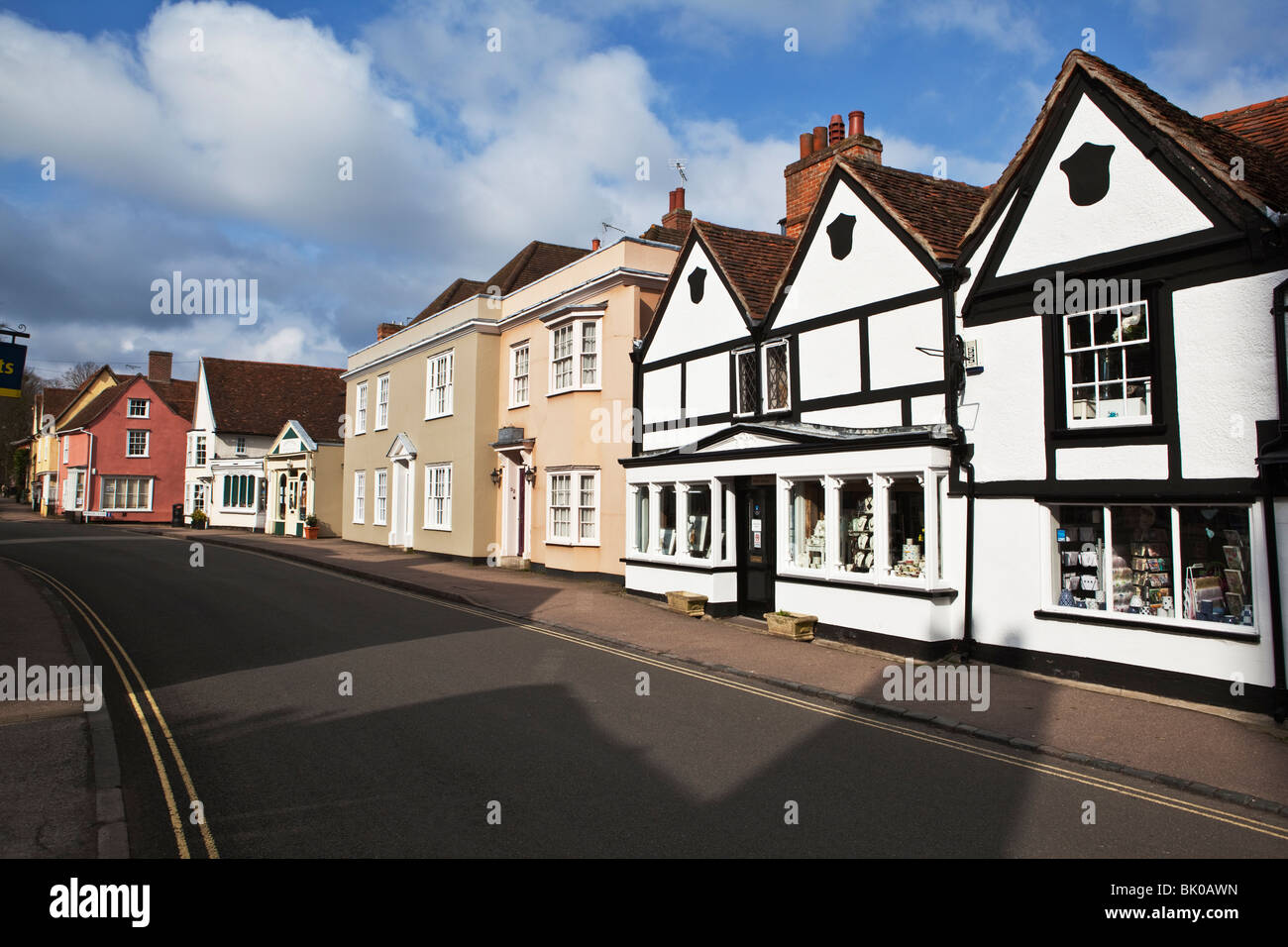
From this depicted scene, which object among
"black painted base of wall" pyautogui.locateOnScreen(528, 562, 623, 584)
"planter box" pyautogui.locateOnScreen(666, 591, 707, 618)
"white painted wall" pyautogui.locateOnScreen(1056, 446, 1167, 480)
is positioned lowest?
"planter box" pyautogui.locateOnScreen(666, 591, 707, 618)

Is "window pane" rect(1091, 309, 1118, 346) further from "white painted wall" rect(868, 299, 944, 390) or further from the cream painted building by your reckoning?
the cream painted building

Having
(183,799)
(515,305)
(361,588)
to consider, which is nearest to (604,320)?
(515,305)

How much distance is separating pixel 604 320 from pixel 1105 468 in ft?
43.5

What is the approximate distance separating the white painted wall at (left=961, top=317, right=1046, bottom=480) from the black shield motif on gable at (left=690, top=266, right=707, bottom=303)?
23.5ft

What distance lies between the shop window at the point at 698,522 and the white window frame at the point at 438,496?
11580mm

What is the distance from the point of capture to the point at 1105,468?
10.1 meters

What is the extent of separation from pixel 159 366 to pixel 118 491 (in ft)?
37.7

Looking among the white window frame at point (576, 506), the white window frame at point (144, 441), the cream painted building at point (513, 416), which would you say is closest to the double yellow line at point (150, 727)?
the white window frame at point (576, 506)

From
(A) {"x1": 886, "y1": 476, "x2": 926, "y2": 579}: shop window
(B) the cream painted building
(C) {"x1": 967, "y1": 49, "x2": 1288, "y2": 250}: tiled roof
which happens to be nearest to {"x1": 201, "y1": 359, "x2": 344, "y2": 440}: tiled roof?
(B) the cream painted building

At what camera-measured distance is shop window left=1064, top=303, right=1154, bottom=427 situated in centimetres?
992

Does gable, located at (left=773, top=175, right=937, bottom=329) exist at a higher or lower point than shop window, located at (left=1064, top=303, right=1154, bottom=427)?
higher

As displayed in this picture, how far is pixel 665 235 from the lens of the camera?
943 inches

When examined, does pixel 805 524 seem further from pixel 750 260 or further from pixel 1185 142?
pixel 1185 142
